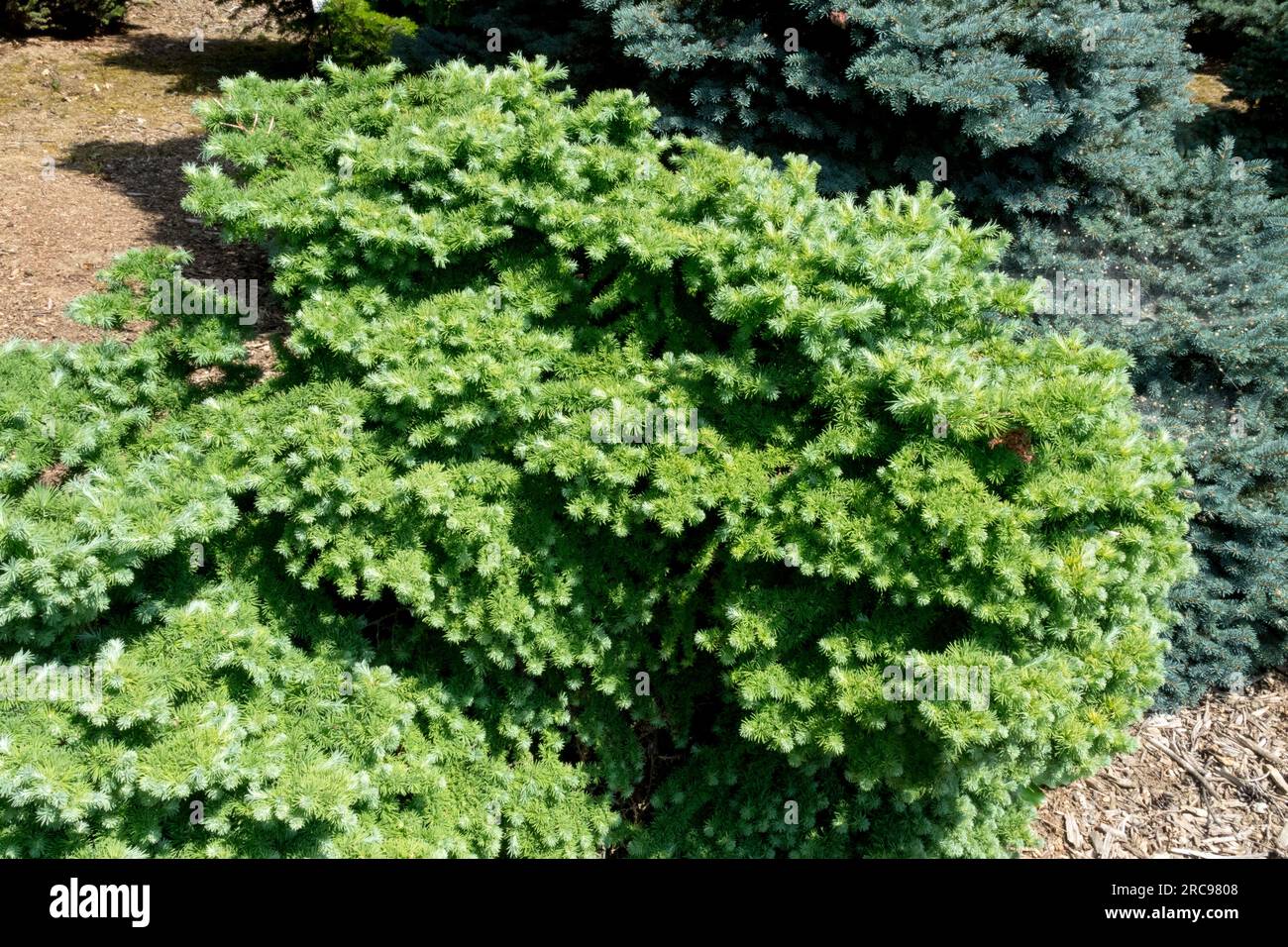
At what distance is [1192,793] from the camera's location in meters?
4.40

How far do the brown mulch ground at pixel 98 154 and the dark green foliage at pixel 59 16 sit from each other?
200 millimetres

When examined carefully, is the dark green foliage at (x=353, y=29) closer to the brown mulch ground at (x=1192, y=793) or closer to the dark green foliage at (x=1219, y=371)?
the dark green foliage at (x=1219, y=371)

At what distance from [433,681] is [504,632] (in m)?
0.46

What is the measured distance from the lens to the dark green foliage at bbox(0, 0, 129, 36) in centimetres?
984

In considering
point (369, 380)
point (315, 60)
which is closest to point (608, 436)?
point (369, 380)

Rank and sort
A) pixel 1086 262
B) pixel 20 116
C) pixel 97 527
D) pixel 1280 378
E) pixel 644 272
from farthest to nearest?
pixel 20 116 < pixel 1086 262 < pixel 1280 378 < pixel 644 272 < pixel 97 527

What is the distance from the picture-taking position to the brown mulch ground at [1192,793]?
13.8 ft

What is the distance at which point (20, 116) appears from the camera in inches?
316

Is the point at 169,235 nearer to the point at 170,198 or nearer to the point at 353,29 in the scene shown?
the point at 170,198

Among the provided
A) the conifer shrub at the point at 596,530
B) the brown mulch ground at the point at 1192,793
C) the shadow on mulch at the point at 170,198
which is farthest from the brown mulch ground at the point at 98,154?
the brown mulch ground at the point at 1192,793

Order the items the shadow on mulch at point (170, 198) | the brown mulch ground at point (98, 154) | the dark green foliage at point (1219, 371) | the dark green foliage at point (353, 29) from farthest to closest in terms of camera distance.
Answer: the dark green foliage at point (353, 29), the shadow on mulch at point (170, 198), the brown mulch ground at point (98, 154), the dark green foliage at point (1219, 371)

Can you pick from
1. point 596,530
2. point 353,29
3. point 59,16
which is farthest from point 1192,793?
point 59,16

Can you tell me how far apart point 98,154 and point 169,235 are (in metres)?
1.90
